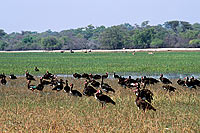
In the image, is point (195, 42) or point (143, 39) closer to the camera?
point (195, 42)

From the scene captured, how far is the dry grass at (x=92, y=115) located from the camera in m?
11.1

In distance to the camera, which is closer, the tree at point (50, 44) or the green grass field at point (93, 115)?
the green grass field at point (93, 115)

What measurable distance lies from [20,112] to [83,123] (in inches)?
110

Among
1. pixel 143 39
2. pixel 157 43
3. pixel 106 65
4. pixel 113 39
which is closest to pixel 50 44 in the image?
pixel 113 39

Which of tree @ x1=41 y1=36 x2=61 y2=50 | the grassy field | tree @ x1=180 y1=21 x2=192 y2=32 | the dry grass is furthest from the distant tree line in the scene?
the dry grass

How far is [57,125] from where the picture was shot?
1129 cm

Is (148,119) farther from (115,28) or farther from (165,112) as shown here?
(115,28)

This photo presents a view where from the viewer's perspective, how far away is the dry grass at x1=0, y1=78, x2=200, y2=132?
11.1 m

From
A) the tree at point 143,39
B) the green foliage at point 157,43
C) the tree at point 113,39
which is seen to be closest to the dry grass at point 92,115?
the green foliage at point 157,43

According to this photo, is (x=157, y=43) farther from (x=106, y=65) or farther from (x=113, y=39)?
(x=106, y=65)

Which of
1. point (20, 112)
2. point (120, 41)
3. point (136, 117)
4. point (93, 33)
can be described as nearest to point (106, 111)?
point (136, 117)

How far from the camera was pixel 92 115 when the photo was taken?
13.1 metres

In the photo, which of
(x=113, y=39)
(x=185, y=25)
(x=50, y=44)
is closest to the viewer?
(x=113, y=39)

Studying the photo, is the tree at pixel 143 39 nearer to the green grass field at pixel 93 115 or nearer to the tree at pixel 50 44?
the tree at pixel 50 44
